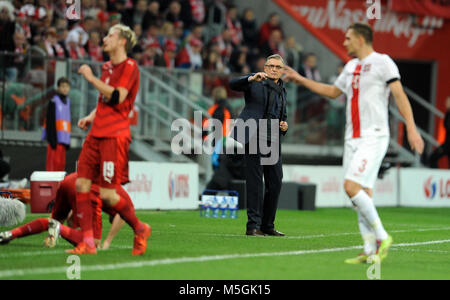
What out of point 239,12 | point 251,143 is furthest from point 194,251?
point 239,12

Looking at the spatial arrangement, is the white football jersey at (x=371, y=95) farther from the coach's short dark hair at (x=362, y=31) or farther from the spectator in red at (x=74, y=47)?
the spectator in red at (x=74, y=47)

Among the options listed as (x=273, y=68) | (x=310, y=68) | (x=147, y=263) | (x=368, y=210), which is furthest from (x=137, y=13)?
(x=147, y=263)

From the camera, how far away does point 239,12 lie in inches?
1048

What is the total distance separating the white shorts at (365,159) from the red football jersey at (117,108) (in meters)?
2.07

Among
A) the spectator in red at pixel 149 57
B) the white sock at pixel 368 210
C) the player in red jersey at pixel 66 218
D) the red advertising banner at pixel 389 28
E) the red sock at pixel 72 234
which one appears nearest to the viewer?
the white sock at pixel 368 210

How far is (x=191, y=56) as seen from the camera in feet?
74.7

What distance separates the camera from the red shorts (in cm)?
837

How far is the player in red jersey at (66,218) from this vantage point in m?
8.84

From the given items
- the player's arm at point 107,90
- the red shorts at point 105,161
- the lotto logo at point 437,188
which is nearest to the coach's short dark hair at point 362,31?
the player's arm at point 107,90

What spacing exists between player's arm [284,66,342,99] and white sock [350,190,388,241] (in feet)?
3.26

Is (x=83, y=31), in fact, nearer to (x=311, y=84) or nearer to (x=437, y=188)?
(x=437, y=188)

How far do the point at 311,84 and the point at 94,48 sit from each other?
1276 cm

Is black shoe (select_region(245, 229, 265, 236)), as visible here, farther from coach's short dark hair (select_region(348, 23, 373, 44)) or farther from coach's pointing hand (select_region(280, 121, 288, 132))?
coach's short dark hair (select_region(348, 23, 373, 44))

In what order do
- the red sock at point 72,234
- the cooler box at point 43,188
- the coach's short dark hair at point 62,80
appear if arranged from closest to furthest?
the red sock at point 72,234, the cooler box at point 43,188, the coach's short dark hair at point 62,80
